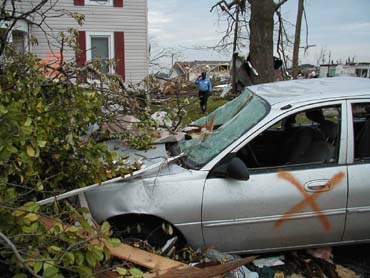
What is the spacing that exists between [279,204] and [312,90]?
109cm

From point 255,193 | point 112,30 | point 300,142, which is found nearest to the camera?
point 255,193

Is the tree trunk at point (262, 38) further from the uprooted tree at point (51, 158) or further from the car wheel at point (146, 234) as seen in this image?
the car wheel at point (146, 234)

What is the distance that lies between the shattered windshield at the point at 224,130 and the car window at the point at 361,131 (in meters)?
0.79

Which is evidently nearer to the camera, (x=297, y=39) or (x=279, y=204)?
(x=279, y=204)

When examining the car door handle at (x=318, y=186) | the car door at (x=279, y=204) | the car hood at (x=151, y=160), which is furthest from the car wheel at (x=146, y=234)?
the car door handle at (x=318, y=186)

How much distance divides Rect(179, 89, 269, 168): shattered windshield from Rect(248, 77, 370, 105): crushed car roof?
0.39ft

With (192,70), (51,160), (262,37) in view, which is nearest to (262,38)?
(262,37)

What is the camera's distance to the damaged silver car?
3.12 metres

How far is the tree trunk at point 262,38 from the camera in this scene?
366 inches

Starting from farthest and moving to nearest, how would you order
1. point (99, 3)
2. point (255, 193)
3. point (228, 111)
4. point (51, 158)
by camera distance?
Result: point (99, 3) → point (228, 111) → point (255, 193) → point (51, 158)

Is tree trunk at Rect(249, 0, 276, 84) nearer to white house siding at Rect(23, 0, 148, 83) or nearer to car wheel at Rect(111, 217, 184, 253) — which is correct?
white house siding at Rect(23, 0, 148, 83)

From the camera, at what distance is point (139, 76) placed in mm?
15008

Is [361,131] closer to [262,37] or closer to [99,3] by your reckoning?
[262,37]

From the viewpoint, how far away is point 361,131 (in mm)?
3572
